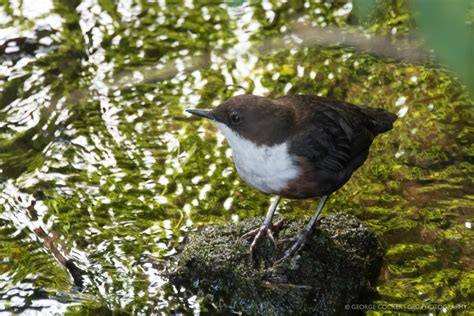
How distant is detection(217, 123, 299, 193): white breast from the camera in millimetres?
2938

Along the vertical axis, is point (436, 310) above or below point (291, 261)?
below

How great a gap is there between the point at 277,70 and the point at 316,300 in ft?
8.42

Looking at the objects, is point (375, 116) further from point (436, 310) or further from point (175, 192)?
point (175, 192)

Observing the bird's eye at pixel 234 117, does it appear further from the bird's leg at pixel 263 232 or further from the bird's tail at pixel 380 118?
the bird's tail at pixel 380 118

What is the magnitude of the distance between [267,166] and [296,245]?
0.49m

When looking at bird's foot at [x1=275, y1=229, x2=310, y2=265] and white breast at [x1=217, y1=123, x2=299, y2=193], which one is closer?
white breast at [x1=217, y1=123, x2=299, y2=193]

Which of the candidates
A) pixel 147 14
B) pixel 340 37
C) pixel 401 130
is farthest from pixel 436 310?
pixel 147 14

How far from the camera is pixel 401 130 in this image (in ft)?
15.3

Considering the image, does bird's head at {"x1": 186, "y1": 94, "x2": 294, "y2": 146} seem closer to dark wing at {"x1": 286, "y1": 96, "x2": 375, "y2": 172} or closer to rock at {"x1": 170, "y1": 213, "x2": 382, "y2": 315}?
dark wing at {"x1": 286, "y1": 96, "x2": 375, "y2": 172}

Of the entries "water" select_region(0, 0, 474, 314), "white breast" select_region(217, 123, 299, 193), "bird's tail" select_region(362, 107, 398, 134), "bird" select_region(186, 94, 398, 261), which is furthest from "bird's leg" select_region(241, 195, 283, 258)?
"bird's tail" select_region(362, 107, 398, 134)

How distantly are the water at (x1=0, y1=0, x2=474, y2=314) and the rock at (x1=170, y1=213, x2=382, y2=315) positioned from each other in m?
0.16

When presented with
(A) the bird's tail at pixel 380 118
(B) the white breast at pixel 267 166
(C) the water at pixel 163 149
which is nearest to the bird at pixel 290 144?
(B) the white breast at pixel 267 166

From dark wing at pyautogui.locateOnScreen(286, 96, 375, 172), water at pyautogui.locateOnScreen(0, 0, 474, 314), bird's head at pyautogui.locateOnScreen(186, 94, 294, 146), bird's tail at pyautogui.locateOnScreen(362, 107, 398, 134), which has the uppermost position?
bird's head at pyautogui.locateOnScreen(186, 94, 294, 146)

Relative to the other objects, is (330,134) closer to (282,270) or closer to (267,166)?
(267,166)
